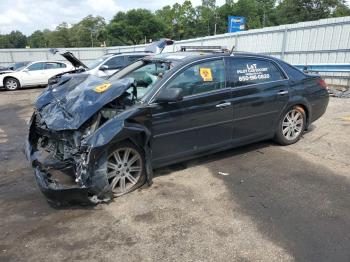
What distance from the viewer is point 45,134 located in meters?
4.52

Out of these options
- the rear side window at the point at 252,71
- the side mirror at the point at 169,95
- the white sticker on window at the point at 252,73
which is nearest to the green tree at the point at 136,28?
the rear side window at the point at 252,71

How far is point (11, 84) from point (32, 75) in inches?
43.9

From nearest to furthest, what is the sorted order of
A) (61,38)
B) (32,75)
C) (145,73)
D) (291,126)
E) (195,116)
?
(195,116), (145,73), (291,126), (32,75), (61,38)

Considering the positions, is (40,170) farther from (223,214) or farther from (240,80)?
(240,80)

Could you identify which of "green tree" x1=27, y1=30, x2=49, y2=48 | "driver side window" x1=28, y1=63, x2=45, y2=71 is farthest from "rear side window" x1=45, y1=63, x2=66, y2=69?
"green tree" x1=27, y1=30, x2=49, y2=48

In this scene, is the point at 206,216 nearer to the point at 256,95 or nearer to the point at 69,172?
the point at 69,172

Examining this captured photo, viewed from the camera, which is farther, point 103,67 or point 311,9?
point 311,9

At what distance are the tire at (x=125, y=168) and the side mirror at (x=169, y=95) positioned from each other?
0.67m

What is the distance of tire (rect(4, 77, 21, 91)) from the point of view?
1786cm

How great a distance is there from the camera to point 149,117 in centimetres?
437

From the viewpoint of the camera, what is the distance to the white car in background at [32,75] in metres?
17.9

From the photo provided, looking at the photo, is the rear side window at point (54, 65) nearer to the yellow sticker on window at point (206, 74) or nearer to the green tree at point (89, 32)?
the yellow sticker on window at point (206, 74)

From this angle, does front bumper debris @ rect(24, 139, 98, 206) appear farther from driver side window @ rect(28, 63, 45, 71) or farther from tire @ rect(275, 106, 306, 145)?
driver side window @ rect(28, 63, 45, 71)

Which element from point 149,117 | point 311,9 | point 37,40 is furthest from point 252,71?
point 37,40
